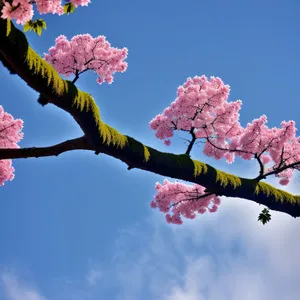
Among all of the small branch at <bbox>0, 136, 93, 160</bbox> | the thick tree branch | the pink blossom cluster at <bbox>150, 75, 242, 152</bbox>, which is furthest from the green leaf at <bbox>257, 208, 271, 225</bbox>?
the small branch at <bbox>0, 136, 93, 160</bbox>

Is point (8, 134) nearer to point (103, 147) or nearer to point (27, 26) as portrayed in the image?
point (103, 147)

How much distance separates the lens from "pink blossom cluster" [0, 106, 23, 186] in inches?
425

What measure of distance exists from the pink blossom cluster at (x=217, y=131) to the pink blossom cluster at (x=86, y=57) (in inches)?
→ 105

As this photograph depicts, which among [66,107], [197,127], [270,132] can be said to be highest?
[270,132]

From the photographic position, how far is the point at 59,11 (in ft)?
15.3

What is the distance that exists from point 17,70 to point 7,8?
6.48 ft

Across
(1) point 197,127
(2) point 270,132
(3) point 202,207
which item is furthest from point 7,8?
(3) point 202,207

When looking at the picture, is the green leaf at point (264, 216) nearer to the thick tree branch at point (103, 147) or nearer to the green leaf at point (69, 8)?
the thick tree branch at point (103, 147)

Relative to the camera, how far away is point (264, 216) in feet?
34.2

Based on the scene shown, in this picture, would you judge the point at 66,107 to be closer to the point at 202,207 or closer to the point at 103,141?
the point at 103,141

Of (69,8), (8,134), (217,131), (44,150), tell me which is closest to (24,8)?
(69,8)

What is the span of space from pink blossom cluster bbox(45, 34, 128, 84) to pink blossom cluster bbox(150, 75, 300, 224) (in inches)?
105

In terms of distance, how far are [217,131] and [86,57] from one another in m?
5.18

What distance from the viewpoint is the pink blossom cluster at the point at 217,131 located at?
A: 10562mm
